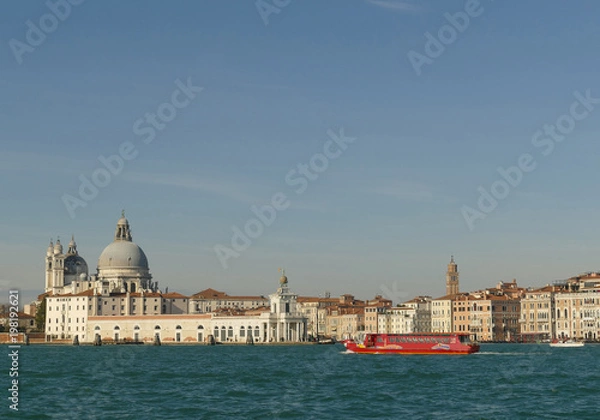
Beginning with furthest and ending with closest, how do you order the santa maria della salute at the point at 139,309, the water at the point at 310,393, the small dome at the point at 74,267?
the small dome at the point at 74,267 → the santa maria della salute at the point at 139,309 → the water at the point at 310,393

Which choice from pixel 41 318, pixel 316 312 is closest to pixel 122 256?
pixel 41 318

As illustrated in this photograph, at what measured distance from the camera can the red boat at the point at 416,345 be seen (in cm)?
7594

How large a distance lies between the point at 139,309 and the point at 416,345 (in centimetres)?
5841

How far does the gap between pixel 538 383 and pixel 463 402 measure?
351 inches

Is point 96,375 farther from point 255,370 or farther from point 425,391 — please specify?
point 425,391

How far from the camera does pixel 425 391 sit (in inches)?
1475

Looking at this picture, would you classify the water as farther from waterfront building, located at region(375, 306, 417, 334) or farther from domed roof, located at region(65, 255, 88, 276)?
domed roof, located at region(65, 255, 88, 276)

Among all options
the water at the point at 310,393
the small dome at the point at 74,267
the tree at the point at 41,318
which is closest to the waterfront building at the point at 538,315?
the tree at the point at 41,318

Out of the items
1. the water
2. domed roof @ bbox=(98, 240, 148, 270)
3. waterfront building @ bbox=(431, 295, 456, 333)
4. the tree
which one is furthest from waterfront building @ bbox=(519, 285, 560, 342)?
the water

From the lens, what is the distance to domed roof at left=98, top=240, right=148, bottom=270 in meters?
136

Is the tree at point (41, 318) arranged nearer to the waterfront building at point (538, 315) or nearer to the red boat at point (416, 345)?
the waterfront building at point (538, 315)

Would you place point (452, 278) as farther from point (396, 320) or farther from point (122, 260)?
point (122, 260)

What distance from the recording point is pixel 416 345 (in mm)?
77000

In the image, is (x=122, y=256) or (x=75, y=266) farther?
(x=75, y=266)
